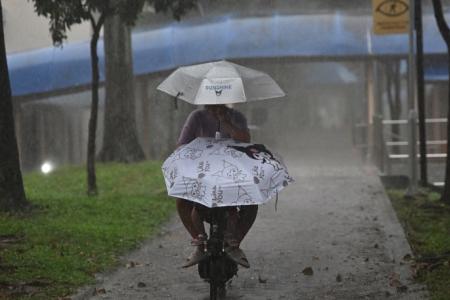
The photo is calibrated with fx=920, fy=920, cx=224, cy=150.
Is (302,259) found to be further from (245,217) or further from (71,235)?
(71,235)

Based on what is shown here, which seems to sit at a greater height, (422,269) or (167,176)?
(167,176)

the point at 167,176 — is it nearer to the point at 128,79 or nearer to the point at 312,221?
the point at 312,221

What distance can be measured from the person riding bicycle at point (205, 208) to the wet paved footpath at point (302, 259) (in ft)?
2.60

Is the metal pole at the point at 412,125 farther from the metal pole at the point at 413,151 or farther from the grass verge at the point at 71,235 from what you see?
the grass verge at the point at 71,235

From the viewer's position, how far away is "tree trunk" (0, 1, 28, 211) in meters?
12.2

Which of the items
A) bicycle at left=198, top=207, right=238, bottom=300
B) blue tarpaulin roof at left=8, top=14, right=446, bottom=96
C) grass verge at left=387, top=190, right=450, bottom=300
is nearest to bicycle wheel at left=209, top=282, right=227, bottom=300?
bicycle at left=198, top=207, right=238, bottom=300

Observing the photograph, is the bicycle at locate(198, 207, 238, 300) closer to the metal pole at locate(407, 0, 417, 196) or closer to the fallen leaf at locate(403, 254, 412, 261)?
the fallen leaf at locate(403, 254, 412, 261)

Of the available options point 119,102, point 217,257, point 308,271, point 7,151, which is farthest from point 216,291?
point 119,102

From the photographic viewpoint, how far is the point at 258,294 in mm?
7875

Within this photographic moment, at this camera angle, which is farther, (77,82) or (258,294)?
(77,82)

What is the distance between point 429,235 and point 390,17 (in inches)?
267

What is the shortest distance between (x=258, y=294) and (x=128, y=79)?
52.0 feet

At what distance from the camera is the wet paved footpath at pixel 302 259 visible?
7.97 metres

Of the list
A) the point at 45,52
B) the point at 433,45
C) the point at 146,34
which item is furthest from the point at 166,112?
the point at 433,45
